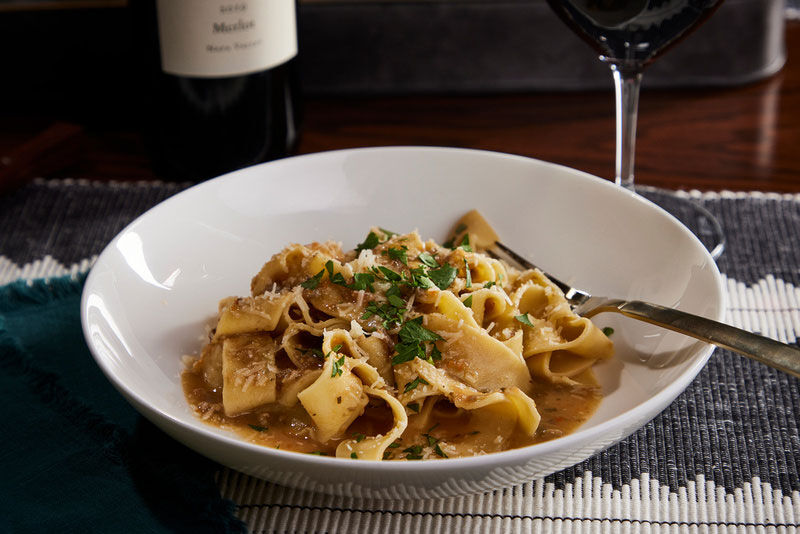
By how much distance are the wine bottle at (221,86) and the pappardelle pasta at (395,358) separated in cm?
80

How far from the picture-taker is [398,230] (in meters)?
1.94

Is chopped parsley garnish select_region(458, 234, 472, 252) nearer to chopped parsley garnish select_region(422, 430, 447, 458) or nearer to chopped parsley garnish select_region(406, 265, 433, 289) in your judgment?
chopped parsley garnish select_region(406, 265, 433, 289)

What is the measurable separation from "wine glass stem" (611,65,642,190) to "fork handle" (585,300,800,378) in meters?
0.62

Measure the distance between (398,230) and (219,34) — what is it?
686mm

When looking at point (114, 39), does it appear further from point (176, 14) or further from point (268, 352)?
point (268, 352)

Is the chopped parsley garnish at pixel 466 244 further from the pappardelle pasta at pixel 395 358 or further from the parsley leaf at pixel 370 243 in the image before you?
the parsley leaf at pixel 370 243

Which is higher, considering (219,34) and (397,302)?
(219,34)

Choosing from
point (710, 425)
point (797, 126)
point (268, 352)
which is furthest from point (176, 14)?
point (797, 126)

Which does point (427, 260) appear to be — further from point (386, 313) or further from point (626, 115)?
point (626, 115)

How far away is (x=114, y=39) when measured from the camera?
288cm

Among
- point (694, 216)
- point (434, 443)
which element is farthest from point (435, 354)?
point (694, 216)

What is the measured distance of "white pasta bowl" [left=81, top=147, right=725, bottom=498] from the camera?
45.7 inches

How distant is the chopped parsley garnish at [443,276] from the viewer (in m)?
1.54

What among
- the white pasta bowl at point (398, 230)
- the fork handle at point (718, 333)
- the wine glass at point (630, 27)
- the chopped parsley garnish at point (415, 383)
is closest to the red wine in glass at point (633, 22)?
the wine glass at point (630, 27)
